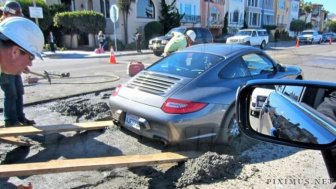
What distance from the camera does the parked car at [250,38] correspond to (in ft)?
84.6

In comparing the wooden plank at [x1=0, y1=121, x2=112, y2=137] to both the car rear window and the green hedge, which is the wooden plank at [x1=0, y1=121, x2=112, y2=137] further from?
A: the green hedge

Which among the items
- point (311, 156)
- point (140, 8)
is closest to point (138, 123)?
point (311, 156)

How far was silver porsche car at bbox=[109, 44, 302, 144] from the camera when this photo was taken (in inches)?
159

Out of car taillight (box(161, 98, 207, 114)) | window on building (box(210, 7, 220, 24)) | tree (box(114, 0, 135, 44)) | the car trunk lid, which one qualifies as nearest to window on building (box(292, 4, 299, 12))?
window on building (box(210, 7, 220, 24))

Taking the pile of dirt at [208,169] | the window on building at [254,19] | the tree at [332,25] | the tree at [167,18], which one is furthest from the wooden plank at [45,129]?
the tree at [332,25]

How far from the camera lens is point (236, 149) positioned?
14.8ft

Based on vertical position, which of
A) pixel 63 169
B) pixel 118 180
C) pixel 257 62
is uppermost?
pixel 257 62

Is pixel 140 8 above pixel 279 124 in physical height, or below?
above

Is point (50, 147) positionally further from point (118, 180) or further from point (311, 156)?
point (311, 156)

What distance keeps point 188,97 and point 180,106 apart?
169 mm

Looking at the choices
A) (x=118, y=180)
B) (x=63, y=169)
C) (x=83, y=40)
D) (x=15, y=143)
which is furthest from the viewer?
(x=83, y=40)

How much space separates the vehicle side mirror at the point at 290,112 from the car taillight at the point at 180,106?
2.21 metres

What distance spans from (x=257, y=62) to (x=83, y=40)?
2434 centimetres

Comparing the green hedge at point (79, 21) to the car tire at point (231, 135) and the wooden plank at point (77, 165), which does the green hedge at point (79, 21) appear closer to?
the car tire at point (231, 135)
